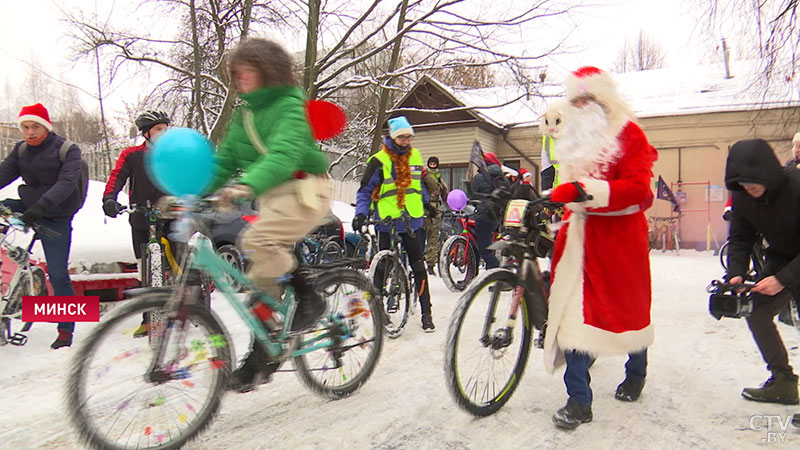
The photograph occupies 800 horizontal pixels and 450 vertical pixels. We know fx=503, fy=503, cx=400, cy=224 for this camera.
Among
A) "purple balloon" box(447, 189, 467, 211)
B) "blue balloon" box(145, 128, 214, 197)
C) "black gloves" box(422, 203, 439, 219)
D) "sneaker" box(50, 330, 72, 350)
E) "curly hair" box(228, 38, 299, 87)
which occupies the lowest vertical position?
"sneaker" box(50, 330, 72, 350)

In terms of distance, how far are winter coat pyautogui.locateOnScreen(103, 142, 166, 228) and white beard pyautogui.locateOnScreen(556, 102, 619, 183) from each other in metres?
3.78

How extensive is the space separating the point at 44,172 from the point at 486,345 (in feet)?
13.4

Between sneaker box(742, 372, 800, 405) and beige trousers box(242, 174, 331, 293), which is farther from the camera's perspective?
sneaker box(742, 372, 800, 405)

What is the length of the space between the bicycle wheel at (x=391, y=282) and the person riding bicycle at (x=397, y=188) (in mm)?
198

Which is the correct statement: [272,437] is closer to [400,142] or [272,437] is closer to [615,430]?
[615,430]

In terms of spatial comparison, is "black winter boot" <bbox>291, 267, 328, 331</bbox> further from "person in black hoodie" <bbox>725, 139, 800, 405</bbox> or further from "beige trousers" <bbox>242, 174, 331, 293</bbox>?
"person in black hoodie" <bbox>725, 139, 800, 405</bbox>

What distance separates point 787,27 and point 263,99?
11.1 meters

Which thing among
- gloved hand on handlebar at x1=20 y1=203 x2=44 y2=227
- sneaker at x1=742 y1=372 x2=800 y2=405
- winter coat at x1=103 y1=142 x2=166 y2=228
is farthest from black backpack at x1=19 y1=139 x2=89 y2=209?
sneaker at x1=742 y1=372 x2=800 y2=405

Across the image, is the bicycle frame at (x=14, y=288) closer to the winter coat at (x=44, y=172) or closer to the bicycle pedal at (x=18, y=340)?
the bicycle pedal at (x=18, y=340)

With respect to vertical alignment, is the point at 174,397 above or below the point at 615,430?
above

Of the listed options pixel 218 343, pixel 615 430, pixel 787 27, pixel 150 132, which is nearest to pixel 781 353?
pixel 615 430

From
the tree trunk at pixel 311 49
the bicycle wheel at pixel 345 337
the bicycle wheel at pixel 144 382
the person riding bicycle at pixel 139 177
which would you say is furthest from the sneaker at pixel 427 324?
the tree trunk at pixel 311 49

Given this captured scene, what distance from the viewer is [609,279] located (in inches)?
107

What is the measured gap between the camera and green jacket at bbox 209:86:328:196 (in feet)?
8.02
